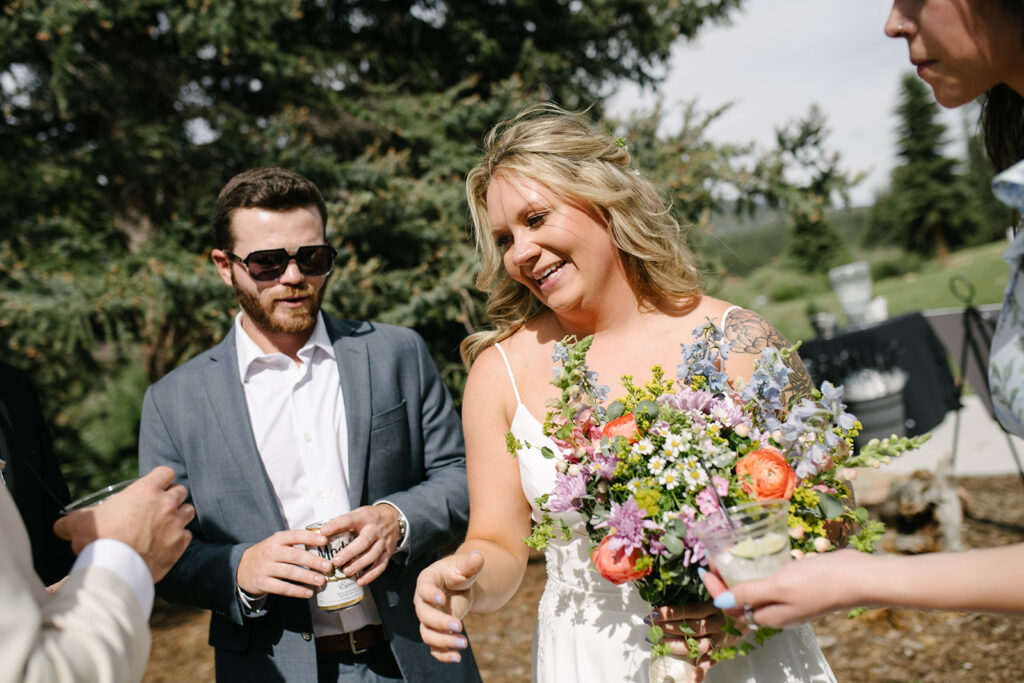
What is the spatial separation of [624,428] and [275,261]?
173 cm

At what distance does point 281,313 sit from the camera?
105 inches

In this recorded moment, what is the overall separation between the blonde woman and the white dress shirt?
531 mm

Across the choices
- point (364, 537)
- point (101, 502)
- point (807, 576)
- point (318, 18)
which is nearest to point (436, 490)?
point (364, 537)

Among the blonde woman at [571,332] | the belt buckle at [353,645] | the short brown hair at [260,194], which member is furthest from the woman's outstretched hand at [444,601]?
the short brown hair at [260,194]

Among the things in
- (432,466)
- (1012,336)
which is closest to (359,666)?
(432,466)

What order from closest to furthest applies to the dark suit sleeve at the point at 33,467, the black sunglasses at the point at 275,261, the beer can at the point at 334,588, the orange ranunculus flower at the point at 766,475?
the orange ranunculus flower at the point at 766,475
the beer can at the point at 334,588
the dark suit sleeve at the point at 33,467
the black sunglasses at the point at 275,261

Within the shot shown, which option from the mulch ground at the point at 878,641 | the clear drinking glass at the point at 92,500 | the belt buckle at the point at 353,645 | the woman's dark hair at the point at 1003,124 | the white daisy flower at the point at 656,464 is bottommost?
the mulch ground at the point at 878,641

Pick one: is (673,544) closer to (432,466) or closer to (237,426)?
(432,466)

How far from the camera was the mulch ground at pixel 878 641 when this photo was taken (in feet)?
13.9

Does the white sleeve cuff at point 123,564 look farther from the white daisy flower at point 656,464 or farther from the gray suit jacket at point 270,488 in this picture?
the white daisy flower at point 656,464

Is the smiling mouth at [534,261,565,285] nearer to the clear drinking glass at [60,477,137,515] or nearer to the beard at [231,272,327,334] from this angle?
the beard at [231,272,327,334]

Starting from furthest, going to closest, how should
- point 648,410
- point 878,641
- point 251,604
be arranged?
point 878,641, point 251,604, point 648,410

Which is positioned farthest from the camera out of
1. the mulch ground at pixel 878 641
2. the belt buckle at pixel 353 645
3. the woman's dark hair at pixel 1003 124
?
the mulch ground at pixel 878 641

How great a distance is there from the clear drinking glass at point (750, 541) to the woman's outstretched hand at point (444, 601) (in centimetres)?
70
